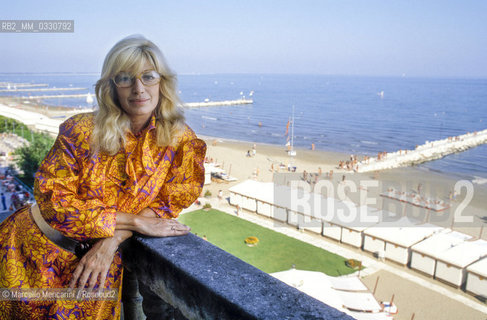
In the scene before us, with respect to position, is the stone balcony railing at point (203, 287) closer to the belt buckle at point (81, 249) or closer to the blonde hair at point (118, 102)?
the belt buckle at point (81, 249)

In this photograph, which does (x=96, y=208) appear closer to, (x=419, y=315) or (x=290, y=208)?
(x=419, y=315)

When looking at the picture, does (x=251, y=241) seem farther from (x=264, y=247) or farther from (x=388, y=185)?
(x=388, y=185)

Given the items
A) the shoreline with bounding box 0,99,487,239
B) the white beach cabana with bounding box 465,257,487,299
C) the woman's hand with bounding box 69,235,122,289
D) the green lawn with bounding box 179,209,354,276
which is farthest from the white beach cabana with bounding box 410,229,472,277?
the woman's hand with bounding box 69,235,122,289

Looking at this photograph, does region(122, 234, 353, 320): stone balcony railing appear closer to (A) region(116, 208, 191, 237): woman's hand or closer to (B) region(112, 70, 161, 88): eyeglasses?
(A) region(116, 208, 191, 237): woman's hand

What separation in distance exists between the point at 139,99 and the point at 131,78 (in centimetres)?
11

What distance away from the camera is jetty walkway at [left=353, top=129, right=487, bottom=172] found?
30.9 metres

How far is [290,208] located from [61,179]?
14877 mm

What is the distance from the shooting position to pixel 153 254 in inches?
71.6

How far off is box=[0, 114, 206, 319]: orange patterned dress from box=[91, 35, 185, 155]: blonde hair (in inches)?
2.0

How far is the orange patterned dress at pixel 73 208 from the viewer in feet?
5.61

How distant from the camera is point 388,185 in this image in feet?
86.2

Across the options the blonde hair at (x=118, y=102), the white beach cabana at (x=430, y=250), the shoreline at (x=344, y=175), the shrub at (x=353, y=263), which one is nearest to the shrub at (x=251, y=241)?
the shrub at (x=353, y=263)

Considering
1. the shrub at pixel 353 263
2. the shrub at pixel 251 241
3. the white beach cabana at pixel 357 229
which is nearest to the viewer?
the shrub at pixel 353 263

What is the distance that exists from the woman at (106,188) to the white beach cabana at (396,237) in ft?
42.6
